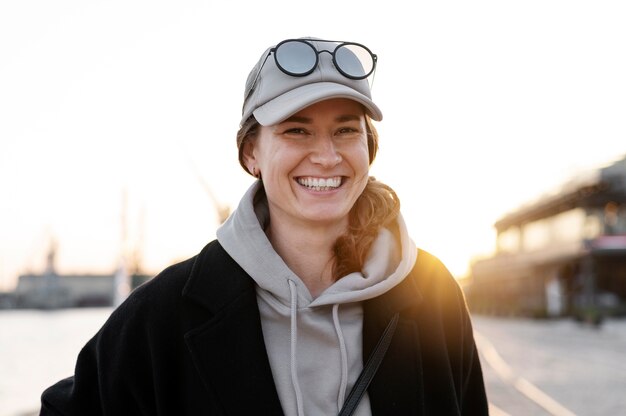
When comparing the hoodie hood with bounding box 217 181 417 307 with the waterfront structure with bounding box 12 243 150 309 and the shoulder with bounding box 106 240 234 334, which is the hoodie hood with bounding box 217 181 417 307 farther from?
the waterfront structure with bounding box 12 243 150 309

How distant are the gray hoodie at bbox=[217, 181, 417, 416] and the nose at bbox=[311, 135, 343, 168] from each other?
1.16 ft

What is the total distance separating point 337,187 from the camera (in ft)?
8.55

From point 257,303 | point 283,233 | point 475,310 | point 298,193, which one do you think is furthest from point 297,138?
point 475,310

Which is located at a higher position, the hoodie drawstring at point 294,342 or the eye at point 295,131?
the eye at point 295,131

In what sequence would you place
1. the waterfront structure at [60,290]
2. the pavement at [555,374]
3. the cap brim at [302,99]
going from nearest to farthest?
the cap brim at [302,99] → the pavement at [555,374] → the waterfront structure at [60,290]

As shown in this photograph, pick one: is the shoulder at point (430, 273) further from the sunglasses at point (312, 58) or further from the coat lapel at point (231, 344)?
the sunglasses at point (312, 58)

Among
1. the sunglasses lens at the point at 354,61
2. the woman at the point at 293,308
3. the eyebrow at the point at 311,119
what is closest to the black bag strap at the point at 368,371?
the woman at the point at 293,308

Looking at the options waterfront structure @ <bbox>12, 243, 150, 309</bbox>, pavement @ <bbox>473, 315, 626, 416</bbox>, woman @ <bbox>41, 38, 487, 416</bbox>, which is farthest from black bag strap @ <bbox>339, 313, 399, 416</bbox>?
waterfront structure @ <bbox>12, 243, 150, 309</bbox>

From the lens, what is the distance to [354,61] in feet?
8.50

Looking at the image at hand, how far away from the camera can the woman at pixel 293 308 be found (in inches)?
98.9

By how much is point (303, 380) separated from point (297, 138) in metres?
0.77

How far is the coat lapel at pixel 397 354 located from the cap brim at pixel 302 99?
2.12 ft

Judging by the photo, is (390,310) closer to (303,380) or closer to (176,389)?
(303,380)

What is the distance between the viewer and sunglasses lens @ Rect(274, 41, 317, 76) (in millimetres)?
2523
